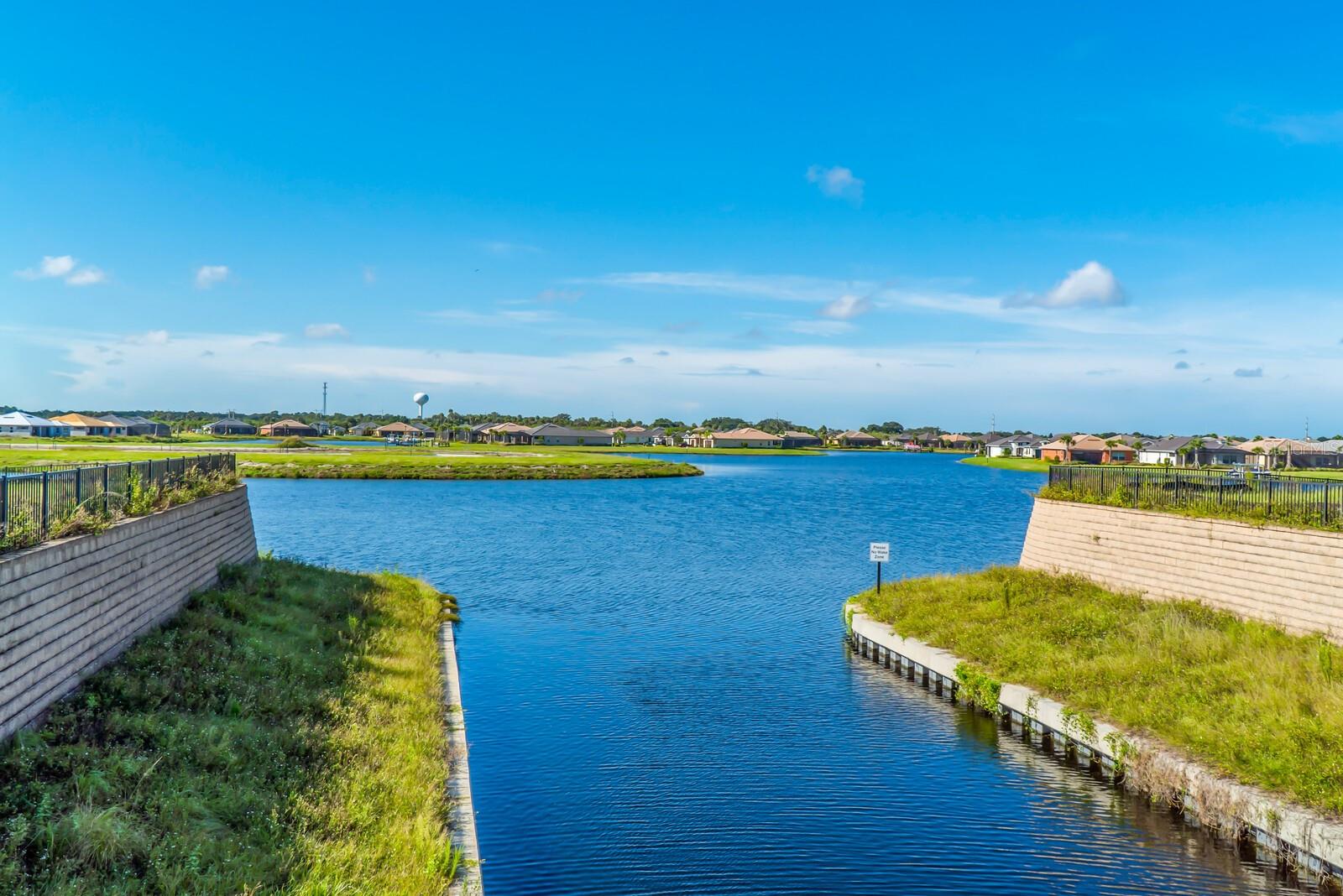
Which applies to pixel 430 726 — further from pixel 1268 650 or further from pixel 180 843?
pixel 1268 650

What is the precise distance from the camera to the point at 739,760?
55.8 ft

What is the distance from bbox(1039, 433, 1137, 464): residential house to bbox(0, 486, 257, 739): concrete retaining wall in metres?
154

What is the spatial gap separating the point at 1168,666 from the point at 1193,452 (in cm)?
13222

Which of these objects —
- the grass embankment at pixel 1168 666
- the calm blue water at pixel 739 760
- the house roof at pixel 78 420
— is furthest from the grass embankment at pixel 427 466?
the grass embankment at pixel 1168 666

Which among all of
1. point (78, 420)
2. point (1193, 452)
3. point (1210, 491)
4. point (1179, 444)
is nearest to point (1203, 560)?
point (1210, 491)

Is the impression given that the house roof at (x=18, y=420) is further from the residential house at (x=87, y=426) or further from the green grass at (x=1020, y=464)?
the green grass at (x=1020, y=464)

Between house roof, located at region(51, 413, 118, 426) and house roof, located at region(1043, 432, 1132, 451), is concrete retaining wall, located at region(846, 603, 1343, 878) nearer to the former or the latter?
house roof, located at region(1043, 432, 1132, 451)

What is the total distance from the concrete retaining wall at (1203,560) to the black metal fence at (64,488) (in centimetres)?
2197

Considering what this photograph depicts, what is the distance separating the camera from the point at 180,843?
992 centimetres

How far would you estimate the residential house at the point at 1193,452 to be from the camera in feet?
434

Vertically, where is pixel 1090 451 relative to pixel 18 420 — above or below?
below

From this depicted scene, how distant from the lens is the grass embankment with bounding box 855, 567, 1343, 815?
13.6 metres

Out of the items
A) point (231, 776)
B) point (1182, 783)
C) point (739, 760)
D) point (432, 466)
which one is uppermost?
point (432, 466)

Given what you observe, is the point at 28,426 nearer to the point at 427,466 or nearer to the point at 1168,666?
the point at 427,466
